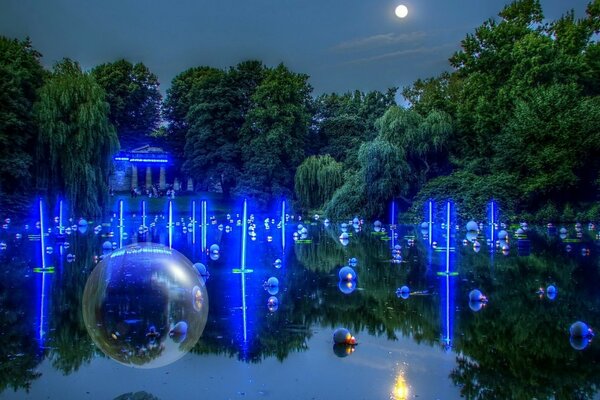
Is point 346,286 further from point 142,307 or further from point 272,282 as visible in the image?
point 142,307

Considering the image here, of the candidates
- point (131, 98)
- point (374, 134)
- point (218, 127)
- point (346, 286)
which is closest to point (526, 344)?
point (346, 286)

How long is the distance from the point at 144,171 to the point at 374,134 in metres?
25.9

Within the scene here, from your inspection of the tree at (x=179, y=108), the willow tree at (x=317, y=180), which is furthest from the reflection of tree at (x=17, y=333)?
the tree at (x=179, y=108)

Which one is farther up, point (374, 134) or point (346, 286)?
point (374, 134)

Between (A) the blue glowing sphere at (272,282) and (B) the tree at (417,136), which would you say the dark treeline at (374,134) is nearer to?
(B) the tree at (417,136)

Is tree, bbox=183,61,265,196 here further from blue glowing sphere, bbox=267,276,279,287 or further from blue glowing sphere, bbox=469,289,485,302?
blue glowing sphere, bbox=469,289,485,302

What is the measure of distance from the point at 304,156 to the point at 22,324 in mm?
44168

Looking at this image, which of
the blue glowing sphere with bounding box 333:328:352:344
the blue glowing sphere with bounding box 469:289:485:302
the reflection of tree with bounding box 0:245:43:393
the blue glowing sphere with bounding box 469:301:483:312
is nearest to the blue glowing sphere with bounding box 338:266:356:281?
the blue glowing sphere with bounding box 469:289:485:302

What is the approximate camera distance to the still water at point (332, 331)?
871 cm

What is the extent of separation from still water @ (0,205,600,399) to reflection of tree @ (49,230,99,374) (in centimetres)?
3

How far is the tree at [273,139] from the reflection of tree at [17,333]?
118 feet

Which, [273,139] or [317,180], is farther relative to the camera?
[273,139]

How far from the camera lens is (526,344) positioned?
10.7 meters

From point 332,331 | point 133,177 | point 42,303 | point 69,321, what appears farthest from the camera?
point 133,177
